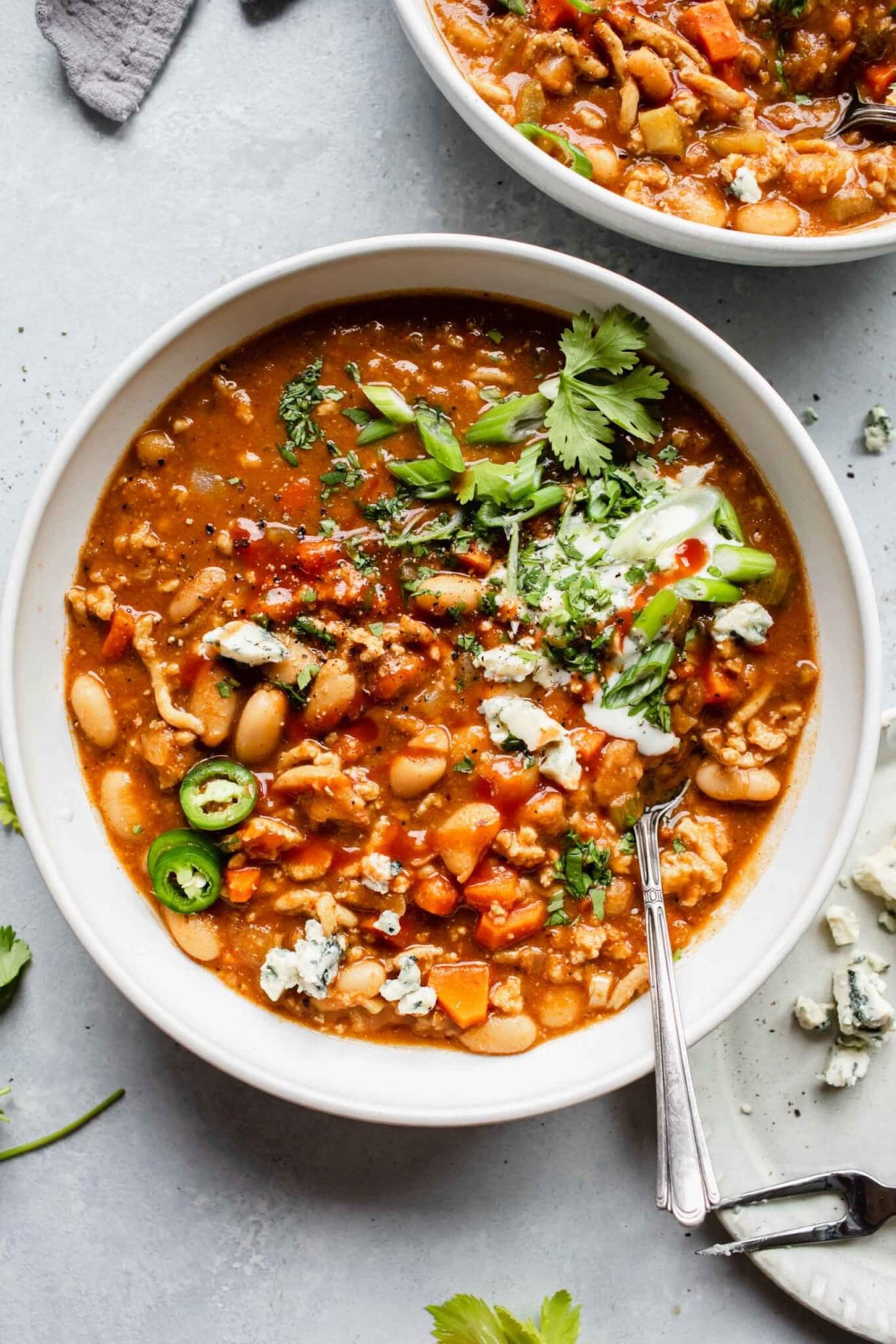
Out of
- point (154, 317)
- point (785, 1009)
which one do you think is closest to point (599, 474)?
point (154, 317)

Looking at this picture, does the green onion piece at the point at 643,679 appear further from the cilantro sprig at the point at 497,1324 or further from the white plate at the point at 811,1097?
the cilantro sprig at the point at 497,1324

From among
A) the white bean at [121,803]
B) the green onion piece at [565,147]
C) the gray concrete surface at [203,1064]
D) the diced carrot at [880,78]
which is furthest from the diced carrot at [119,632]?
the diced carrot at [880,78]

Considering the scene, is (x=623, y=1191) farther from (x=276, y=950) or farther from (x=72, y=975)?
(x=72, y=975)

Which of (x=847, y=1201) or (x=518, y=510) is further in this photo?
(x=847, y=1201)

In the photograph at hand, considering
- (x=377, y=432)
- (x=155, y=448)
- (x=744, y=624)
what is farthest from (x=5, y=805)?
(x=744, y=624)

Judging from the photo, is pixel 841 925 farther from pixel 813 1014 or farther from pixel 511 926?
pixel 511 926
